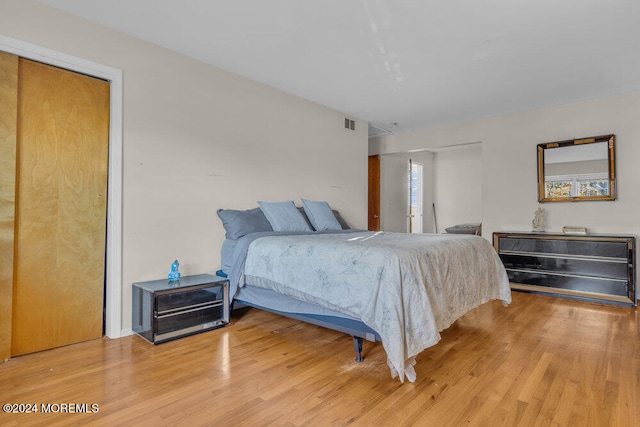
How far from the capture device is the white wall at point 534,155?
13.9 feet

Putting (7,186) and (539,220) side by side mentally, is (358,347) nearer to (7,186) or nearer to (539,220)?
(7,186)

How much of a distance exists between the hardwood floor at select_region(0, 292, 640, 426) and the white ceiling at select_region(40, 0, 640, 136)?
2523 mm

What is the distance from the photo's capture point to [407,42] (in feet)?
9.86

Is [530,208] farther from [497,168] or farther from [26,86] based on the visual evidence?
[26,86]

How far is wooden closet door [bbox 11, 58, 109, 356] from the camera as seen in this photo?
2.45 metres

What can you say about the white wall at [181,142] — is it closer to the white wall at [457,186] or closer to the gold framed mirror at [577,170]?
the gold framed mirror at [577,170]

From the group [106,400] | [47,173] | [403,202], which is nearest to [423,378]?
[106,400]

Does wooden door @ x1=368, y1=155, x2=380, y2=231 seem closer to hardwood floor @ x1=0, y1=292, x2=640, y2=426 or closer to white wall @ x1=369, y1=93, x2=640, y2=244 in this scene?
white wall @ x1=369, y1=93, x2=640, y2=244

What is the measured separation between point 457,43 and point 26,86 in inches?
136

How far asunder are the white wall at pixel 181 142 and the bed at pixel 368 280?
358 millimetres

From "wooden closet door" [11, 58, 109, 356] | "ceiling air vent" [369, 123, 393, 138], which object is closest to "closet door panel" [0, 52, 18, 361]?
"wooden closet door" [11, 58, 109, 356]

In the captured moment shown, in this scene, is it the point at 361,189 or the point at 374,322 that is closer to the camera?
the point at 374,322

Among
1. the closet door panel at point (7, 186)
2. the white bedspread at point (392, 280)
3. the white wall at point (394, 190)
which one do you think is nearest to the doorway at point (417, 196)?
the white wall at point (394, 190)

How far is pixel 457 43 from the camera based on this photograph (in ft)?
9.91
